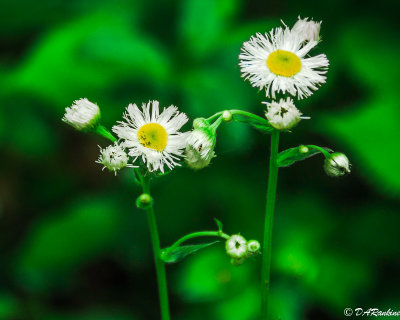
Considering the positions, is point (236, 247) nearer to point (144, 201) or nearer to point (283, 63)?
point (144, 201)

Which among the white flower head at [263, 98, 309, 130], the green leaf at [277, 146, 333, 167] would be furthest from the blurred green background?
the white flower head at [263, 98, 309, 130]

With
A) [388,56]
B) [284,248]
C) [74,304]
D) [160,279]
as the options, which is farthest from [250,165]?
[160,279]

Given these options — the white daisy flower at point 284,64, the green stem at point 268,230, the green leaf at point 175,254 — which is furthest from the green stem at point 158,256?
the white daisy flower at point 284,64

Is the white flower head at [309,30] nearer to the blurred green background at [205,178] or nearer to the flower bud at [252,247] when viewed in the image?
the flower bud at [252,247]

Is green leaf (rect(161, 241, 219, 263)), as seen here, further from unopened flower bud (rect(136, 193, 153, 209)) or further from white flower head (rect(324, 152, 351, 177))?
white flower head (rect(324, 152, 351, 177))

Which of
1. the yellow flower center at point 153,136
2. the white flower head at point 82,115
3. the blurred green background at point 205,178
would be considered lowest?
the yellow flower center at point 153,136

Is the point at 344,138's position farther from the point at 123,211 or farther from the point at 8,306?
the point at 8,306
